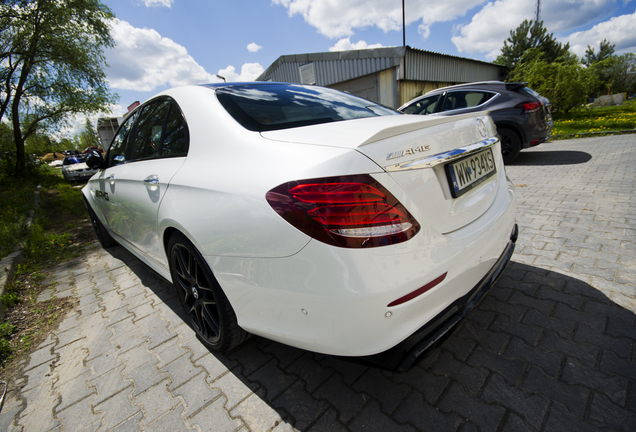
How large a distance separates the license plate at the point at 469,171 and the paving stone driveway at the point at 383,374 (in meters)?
0.74

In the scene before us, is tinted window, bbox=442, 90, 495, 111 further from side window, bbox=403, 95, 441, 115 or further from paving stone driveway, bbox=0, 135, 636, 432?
paving stone driveway, bbox=0, 135, 636, 432

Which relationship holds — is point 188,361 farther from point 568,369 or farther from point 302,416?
point 568,369

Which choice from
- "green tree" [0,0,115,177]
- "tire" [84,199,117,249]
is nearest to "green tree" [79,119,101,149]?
"green tree" [0,0,115,177]

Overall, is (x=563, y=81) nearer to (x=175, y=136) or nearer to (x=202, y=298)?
(x=175, y=136)

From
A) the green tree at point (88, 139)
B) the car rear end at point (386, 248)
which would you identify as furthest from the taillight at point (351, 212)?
the green tree at point (88, 139)

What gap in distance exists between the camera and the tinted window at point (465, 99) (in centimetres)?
630

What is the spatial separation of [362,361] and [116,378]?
1.60 metres

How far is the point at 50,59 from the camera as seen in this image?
43.8 feet

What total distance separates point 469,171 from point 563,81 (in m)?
14.7

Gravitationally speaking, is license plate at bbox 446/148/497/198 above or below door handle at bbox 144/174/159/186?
below

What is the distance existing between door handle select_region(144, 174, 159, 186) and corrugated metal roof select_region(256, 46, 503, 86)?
11.4 meters

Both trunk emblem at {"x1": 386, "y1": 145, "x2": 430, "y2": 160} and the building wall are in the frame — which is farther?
the building wall

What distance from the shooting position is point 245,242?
1348 mm

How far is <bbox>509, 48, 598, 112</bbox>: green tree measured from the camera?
1205 cm
